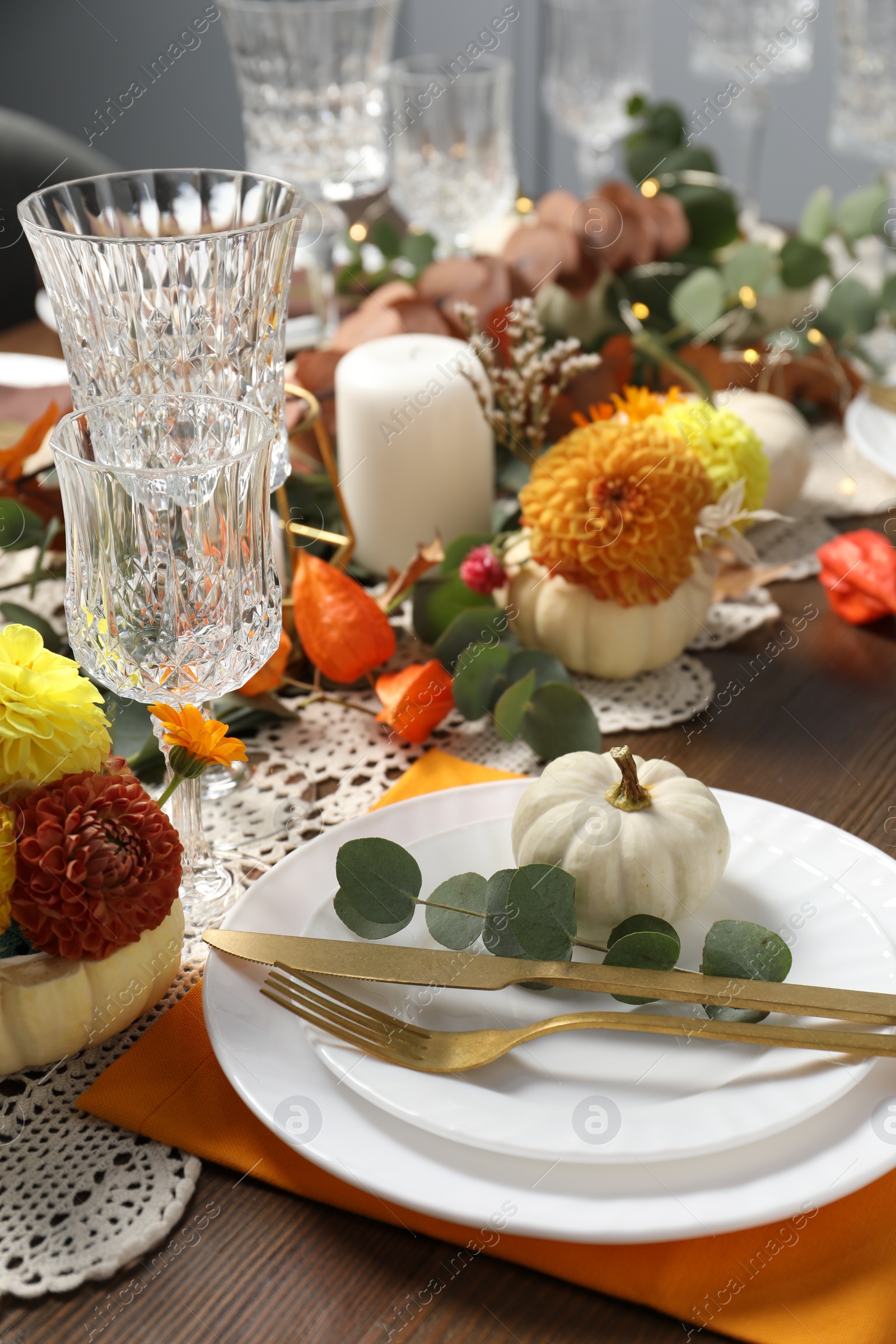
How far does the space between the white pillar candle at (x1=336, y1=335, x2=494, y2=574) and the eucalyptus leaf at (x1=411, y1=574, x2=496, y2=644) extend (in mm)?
81

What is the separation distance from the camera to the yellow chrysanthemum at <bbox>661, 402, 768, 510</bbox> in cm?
77

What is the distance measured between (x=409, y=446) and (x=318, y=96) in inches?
19.6

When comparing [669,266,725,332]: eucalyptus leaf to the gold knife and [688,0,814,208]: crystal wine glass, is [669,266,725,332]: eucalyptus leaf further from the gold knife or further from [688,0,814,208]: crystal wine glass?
Result: the gold knife

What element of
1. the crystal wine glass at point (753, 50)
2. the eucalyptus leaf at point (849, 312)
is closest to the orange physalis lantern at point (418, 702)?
the eucalyptus leaf at point (849, 312)

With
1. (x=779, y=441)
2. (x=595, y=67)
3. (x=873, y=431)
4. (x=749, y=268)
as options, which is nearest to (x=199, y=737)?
(x=779, y=441)

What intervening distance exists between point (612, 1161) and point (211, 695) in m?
0.27

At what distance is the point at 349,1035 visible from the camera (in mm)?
433

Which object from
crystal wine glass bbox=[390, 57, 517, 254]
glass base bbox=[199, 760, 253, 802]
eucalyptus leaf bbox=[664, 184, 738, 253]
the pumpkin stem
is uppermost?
crystal wine glass bbox=[390, 57, 517, 254]

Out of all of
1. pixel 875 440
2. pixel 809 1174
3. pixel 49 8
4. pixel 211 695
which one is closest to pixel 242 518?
pixel 211 695

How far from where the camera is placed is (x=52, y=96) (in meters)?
3.03

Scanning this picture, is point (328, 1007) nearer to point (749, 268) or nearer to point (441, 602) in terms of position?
point (441, 602)

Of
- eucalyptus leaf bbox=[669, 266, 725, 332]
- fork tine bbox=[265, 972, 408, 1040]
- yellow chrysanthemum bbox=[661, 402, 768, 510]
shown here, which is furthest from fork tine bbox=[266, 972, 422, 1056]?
eucalyptus leaf bbox=[669, 266, 725, 332]

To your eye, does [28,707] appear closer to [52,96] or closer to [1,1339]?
[1,1339]

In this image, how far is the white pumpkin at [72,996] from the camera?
0.44m
